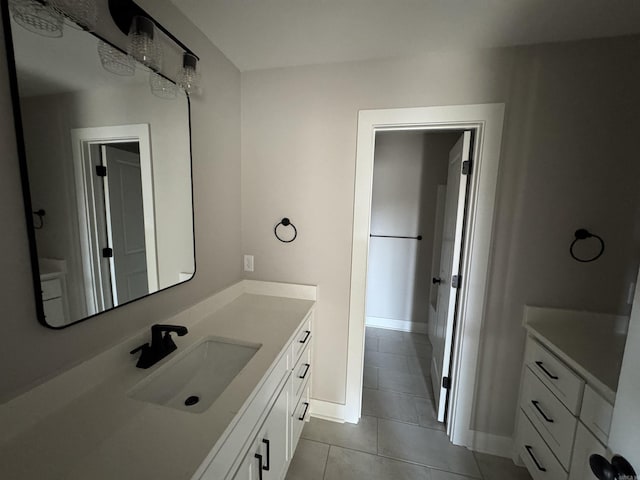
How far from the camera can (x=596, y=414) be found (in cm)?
99

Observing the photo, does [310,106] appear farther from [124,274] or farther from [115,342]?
[115,342]

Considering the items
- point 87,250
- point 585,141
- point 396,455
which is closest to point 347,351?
point 396,455

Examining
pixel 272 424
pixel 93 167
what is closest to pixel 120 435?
pixel 272 424

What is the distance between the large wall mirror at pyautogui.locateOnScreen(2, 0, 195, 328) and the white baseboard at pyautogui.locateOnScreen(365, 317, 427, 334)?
9.01 feet

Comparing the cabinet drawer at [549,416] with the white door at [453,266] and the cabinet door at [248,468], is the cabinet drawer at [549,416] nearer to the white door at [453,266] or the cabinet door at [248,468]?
the white door at [453,266]

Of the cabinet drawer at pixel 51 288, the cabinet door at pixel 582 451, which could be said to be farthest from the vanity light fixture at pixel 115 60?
the cabinet door at pixel 582 451

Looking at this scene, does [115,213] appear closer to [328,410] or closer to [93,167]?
[93,167]

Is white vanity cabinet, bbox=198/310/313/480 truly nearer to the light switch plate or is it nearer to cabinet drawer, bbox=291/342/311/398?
cabinet drawer, bbox=291/342/311/398

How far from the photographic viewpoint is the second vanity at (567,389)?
1.00 metres

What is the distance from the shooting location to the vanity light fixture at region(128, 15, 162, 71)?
0.93m

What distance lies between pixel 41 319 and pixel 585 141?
2.46 metres

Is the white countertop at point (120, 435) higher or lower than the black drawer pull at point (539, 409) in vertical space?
higher

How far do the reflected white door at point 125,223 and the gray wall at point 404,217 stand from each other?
2641mm

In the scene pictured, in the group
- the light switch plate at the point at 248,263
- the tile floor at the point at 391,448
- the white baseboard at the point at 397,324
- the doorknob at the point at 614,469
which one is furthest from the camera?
the white baseboard at the point at 397,324
